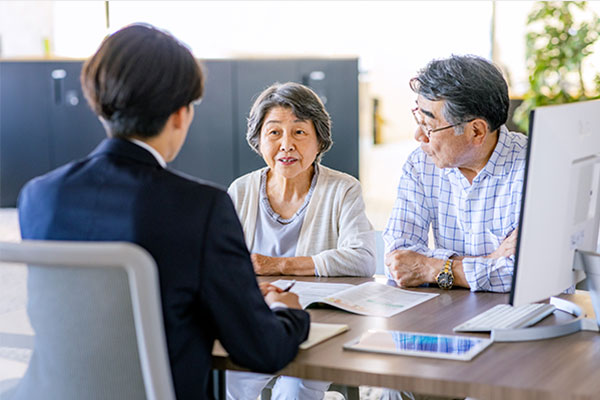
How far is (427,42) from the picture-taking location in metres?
8.41

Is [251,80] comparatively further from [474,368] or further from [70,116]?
[474,368]

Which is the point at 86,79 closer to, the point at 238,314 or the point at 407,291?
the point at 238,314

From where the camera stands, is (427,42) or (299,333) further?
(427,42)

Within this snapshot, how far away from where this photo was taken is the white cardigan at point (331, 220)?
2.24m

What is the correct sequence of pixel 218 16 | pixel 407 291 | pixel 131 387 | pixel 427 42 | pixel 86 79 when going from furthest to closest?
pixel 427 42 < pixel 218 16 < pixel 407 291 < pixel 86 79 < pixel 131 387

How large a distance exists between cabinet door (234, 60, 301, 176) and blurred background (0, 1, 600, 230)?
0.04 feet

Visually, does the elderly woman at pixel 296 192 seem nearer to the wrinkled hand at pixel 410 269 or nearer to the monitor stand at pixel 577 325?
the wrinkled hand at pixel 410 269

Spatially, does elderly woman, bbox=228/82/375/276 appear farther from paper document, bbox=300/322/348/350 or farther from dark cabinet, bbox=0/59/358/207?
dark cabinet, bbox=0/59/358/207

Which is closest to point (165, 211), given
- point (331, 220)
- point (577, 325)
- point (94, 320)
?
point (94, 320)

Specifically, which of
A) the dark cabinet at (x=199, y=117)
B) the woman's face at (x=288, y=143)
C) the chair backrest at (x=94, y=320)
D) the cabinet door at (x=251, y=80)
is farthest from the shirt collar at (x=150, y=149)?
the cabinet door at (x=251, y=80)

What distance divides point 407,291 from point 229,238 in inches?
30.6

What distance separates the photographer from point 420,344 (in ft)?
4.72

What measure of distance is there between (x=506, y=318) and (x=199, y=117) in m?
5.11

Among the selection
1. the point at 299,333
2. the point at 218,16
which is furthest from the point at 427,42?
the point at 299,333
